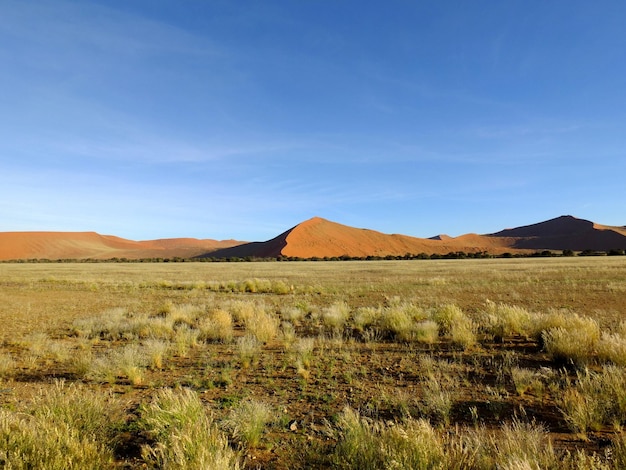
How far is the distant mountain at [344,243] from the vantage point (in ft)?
398

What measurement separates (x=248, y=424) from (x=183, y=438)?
0.93m

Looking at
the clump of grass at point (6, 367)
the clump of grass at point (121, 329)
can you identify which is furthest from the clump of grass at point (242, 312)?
the clump of grass at point (6, 367)

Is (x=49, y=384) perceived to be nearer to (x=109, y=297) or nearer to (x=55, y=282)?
(x=109, y=297)

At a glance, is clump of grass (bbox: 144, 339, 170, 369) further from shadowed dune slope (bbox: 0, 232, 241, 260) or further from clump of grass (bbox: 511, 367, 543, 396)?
shadowed dune slope (bbox: 0, 232, 241, 260)

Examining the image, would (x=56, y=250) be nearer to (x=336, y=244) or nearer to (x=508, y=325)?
(x=336, y=244)

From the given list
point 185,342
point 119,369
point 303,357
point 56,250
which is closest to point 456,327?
point 303,357

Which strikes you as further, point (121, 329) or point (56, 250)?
point (56, 250)

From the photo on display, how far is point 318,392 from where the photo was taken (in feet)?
19.5

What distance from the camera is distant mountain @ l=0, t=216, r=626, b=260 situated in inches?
4771

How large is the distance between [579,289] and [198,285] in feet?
74.9

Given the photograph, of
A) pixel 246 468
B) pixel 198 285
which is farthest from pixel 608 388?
pixel 198 285

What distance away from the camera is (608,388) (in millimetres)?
4871

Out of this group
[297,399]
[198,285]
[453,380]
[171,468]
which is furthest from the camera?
[198,285]

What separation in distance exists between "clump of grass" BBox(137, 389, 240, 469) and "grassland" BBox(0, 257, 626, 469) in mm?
25
